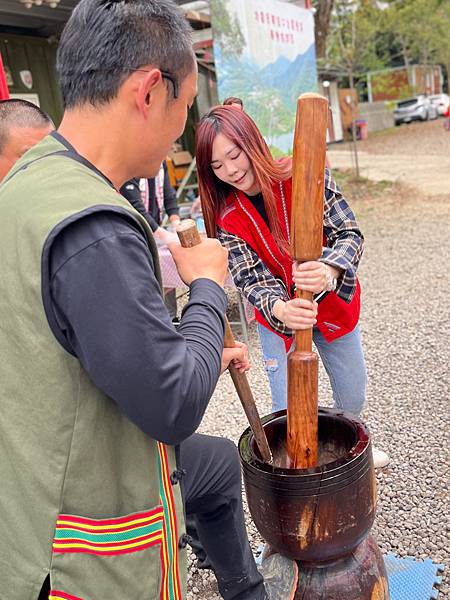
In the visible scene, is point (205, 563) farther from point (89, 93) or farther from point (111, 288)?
point (89, 93)

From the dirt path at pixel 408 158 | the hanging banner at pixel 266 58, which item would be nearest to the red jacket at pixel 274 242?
the hanging banner at pixel 266 58

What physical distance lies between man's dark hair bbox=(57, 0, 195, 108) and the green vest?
0.14 meters

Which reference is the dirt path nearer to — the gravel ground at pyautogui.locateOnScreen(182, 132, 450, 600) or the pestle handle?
the gravel ground at pyautogui.locateOnScreen(182, 132, 450, 600)

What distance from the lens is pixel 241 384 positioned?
5.51 feet

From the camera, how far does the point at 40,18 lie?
6766 mm

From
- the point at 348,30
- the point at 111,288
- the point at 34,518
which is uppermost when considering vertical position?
the point at 348,30

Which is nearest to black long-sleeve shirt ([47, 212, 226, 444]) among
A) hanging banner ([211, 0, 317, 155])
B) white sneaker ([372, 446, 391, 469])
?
white sneaker ([372, 446, 391, 469])

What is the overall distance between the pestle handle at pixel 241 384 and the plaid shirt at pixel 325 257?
525 mm

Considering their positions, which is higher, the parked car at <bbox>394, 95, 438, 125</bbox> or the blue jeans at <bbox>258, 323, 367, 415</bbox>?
the parked car at <bbox>394, 95, 438, 125</bbox>

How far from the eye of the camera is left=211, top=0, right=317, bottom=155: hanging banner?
6.57 meters

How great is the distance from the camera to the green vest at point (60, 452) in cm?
107

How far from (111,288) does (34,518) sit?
0.53m

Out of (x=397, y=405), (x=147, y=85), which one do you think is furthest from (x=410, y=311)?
(x=147, y=85)

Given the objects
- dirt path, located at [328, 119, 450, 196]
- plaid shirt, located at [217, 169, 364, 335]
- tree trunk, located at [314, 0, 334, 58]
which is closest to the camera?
plaid shirt, located at [217, 169, 364, 335]
